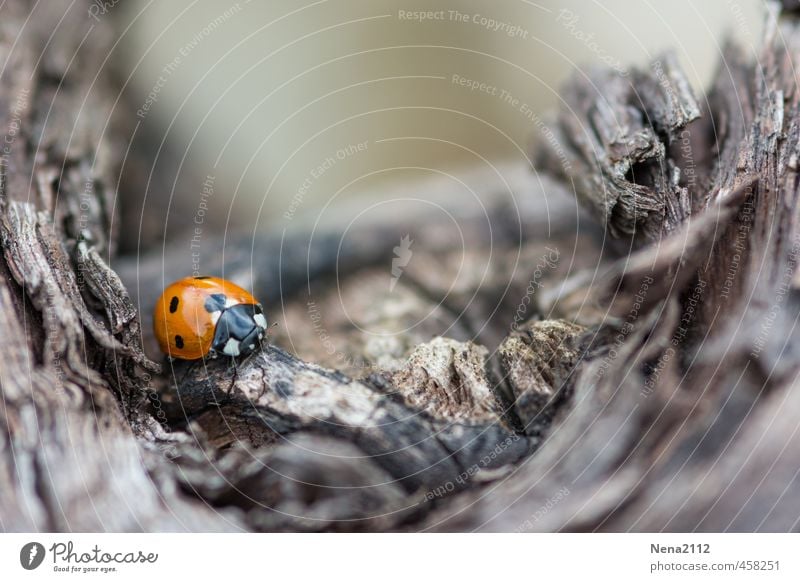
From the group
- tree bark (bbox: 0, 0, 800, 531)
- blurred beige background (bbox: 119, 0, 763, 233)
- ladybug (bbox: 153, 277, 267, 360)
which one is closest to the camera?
tree bark (bbox: 0, 0, 800, 531)

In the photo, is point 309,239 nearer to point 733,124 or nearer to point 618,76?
point 618,76

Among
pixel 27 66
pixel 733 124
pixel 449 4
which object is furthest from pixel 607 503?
pixel 27 66

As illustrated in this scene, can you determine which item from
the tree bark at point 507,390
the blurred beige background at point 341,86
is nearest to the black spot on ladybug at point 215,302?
the tree bark at point 507,390

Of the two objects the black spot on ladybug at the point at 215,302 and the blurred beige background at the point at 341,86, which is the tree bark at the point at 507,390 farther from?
the blurred beige background at the point at 341,86

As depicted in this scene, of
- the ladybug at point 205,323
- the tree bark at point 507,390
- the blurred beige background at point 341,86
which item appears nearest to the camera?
the tree bark at point 507,390
